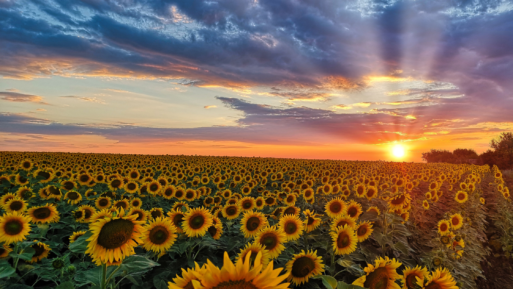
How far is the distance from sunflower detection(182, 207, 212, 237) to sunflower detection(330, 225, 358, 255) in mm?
1885

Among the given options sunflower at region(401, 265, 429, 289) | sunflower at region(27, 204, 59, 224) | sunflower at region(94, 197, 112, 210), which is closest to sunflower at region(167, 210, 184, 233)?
sunflower at region(27, 204, 59, 224)

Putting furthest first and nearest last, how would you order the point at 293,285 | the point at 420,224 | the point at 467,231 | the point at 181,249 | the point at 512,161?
the point at 512,161, the point at 420,224, the point at 467,231, the point at 181,249, the point at 293,285

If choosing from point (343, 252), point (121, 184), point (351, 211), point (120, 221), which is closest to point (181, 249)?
point (120, 221)

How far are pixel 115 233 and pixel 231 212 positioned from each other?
3879mm

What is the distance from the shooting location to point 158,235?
416 centimetres

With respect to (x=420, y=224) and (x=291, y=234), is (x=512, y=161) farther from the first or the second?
(x=291, y=234)

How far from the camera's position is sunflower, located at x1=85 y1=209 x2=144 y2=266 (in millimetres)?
2947

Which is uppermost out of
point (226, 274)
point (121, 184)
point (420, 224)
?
point (226, 274)

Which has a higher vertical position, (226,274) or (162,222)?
(226,274)

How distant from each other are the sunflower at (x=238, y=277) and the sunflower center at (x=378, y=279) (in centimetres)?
212

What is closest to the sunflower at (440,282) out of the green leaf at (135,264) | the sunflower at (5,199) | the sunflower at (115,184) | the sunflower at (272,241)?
the sunflower at (272,241)

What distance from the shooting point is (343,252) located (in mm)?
4348

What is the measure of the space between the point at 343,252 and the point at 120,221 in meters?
3.02

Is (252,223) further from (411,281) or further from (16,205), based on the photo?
(16,205)
